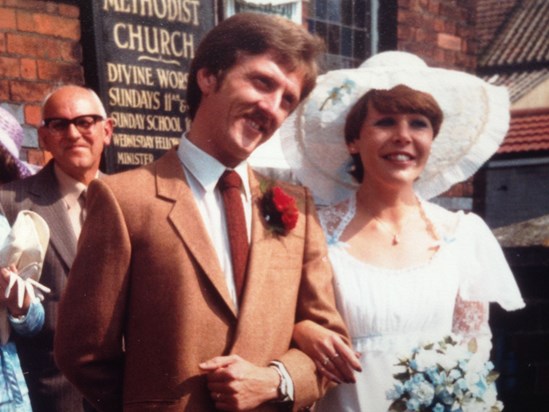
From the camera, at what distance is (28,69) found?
430 cm

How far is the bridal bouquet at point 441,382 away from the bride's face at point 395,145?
0.63m

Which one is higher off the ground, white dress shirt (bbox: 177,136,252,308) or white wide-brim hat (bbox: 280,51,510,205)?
white wide-brim hat (bbox: 280,51,510,205)

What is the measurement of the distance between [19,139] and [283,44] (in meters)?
1.70

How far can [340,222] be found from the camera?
10.4ft

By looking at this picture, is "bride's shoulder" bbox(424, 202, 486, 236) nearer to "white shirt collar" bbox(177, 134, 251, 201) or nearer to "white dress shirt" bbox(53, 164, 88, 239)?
"white shirt collar" bbox(177, 134, 251, 201)

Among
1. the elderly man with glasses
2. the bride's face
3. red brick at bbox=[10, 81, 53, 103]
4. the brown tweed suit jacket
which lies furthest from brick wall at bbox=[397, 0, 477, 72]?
the brown tweed suit jacket

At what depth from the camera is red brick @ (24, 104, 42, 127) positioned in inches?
169

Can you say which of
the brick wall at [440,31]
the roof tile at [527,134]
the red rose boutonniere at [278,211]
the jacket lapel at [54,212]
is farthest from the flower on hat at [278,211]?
Result: the roof tile at [527,134]

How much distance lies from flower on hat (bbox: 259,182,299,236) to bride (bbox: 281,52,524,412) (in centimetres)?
58

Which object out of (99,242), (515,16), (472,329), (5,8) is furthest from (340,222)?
(515,16)

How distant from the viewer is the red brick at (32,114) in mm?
4281

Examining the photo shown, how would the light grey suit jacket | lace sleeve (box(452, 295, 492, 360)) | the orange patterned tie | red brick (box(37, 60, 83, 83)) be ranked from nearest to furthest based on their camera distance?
the orange patterned tie < lace sleeve (box(452, 295, 492, 360)) < the light grey suit jacket < red brick (box(37, 60, 83, 83))

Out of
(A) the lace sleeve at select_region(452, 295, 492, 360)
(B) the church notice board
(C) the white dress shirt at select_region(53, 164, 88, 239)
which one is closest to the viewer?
(A) the lace sleeve at select_region(452, 295, 492, 360)

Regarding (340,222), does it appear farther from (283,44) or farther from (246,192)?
(283,44)
